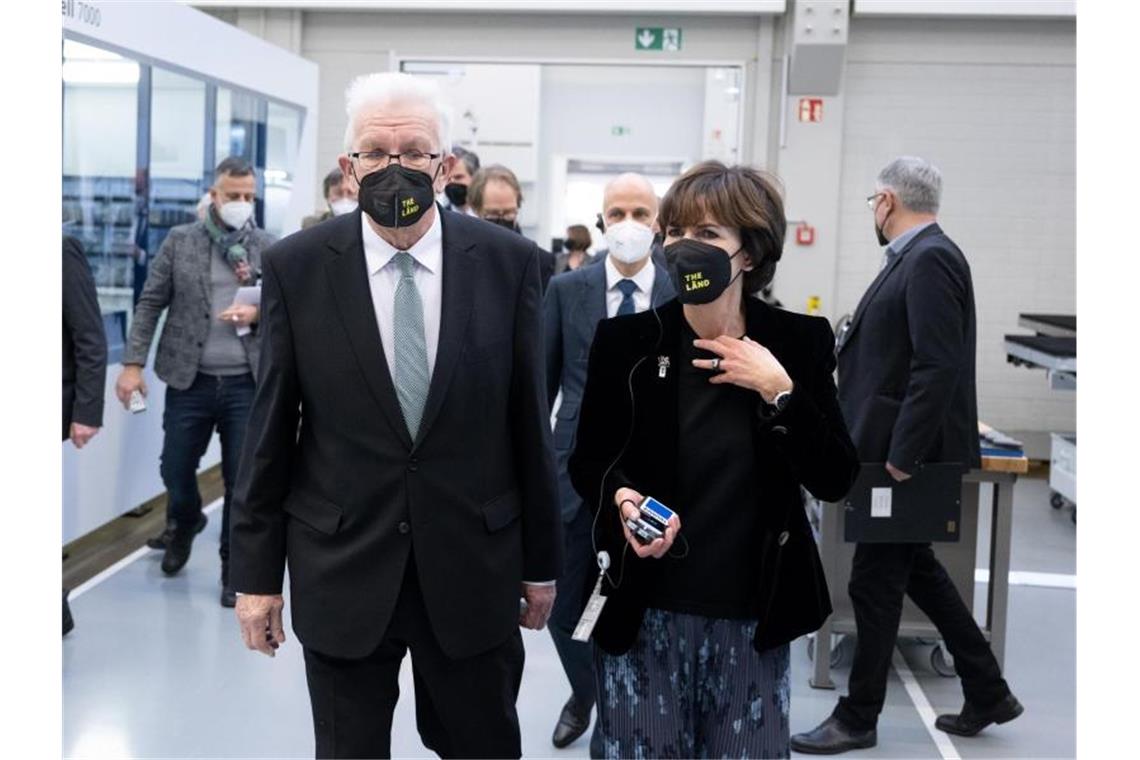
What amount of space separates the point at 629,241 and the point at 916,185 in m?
0.90

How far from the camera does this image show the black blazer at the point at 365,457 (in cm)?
215

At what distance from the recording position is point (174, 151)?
638 centimetres

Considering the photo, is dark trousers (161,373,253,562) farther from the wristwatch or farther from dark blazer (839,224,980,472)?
the wristwatch

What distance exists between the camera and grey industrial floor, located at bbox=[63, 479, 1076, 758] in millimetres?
3725

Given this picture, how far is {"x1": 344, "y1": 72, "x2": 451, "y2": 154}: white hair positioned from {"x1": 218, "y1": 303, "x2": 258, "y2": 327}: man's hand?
274 centimetres

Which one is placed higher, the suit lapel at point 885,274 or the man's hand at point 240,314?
the suit lapel at point 885,274

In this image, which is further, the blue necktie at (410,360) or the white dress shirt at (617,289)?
the white dress shirt at (617,289)

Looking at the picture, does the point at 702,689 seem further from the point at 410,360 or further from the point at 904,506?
the point at 904,506

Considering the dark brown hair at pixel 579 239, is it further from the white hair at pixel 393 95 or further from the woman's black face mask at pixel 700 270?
the woman's black face mask at pixel 700 270

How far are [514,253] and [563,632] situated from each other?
1532mm

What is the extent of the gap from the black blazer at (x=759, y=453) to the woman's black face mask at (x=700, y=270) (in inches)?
3.9

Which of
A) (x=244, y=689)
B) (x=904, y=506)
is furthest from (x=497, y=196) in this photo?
(x=244, y=689)

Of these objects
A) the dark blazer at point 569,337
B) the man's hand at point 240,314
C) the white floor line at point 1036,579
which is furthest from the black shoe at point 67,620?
the white floor line at point 1036,579
